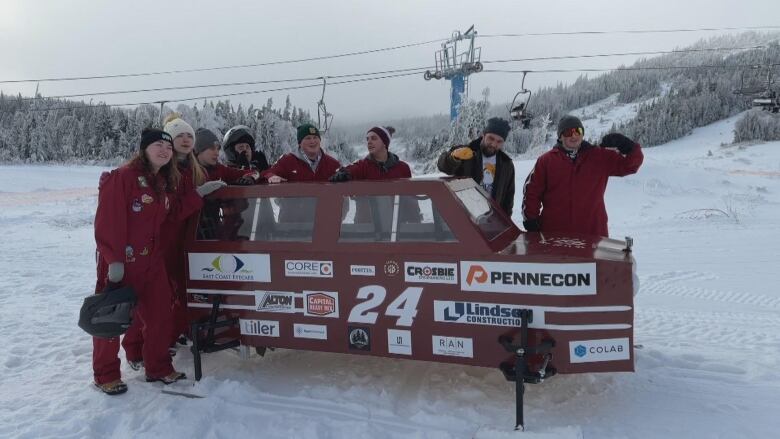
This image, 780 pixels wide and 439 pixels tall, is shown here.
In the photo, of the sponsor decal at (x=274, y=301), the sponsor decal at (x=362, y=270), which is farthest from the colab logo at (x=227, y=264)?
the sponsor decal at (x=362, y=270)

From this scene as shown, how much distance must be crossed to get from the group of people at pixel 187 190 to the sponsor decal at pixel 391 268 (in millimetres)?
862

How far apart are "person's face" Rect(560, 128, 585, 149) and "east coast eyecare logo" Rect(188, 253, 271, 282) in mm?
2808

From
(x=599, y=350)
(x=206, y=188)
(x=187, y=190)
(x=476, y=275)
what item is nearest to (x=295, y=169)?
(x=206, y=188)

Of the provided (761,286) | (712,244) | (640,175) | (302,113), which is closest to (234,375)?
(761,286)

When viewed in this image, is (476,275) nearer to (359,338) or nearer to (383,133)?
(359,338)

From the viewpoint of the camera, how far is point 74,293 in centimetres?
756

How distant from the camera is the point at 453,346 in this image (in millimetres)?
3963

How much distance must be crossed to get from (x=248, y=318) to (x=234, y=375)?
22.4 inches

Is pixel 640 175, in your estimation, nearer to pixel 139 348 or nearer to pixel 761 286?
pixel 761 286

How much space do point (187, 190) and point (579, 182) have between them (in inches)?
137

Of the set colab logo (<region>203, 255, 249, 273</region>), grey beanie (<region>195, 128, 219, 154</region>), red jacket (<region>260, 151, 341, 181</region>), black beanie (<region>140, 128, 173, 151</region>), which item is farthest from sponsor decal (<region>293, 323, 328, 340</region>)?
grey beanie (<region>195, 128, 219, 154</region>)

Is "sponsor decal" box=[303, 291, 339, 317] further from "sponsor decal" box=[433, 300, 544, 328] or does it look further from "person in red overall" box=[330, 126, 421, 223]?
"person in red overall" box=[330, 126, 421, 223]

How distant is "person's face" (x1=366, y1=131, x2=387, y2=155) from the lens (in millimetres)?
5059

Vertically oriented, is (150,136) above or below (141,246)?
A: above
